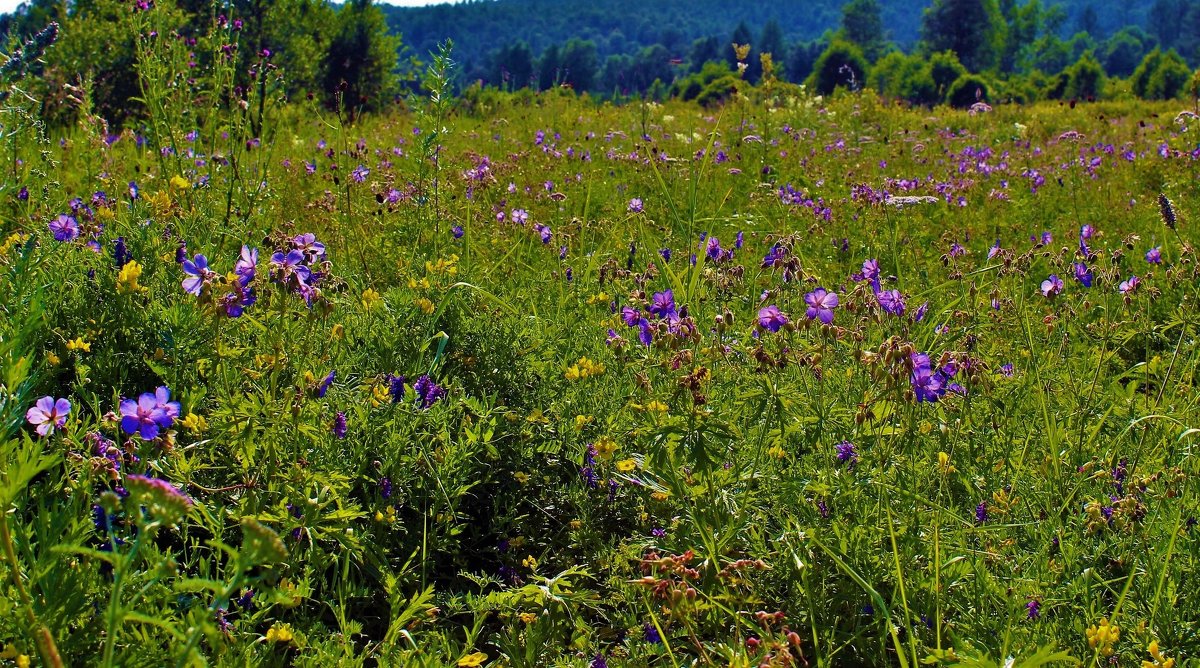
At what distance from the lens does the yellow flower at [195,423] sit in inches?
75.2

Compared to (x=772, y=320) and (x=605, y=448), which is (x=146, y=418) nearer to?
(x=605, y=448)

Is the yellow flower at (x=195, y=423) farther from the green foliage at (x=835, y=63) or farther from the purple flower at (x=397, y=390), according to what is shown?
the green foliage at (x=835, y=63)

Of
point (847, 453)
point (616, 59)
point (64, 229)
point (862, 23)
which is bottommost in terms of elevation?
point (847, 453)

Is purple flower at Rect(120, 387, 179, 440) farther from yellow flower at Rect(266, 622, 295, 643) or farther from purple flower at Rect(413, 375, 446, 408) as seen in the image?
purple flower at Rect(413, 375, 446, 408)

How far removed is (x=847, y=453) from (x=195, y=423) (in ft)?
5.12

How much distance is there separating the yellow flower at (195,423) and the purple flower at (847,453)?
5.05ft

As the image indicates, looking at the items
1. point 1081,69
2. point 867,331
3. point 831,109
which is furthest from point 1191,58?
point 867,331

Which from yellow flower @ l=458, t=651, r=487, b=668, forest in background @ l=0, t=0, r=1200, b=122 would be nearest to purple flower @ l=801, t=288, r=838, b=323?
yellow flower @ l=458, t=651, r=487, b=668

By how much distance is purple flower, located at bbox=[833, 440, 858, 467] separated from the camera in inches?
84.3

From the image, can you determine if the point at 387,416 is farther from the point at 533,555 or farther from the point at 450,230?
the point at 450,230

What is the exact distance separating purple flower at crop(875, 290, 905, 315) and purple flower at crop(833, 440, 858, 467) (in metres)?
0.53

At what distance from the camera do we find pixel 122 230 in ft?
8.89

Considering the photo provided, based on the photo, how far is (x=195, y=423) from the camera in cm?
192

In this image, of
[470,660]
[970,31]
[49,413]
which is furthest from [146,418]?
[970,31]
